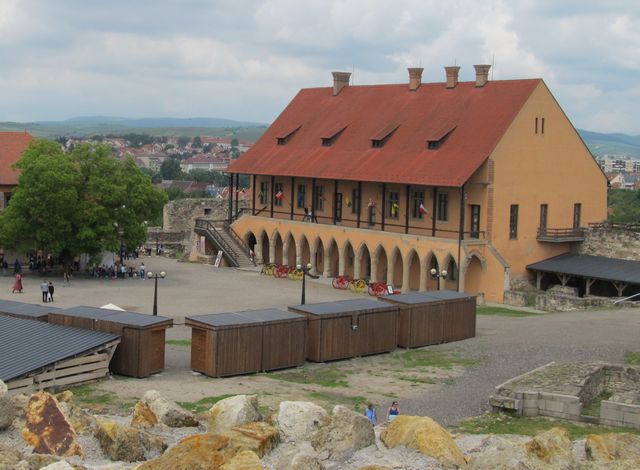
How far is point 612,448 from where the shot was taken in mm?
21234

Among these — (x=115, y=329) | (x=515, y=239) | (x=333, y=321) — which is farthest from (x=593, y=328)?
(x=115, y=329)

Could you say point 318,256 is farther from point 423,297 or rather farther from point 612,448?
point 612,448

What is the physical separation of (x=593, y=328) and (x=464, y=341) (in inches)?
194

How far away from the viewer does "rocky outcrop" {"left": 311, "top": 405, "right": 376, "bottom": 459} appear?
20562 mm

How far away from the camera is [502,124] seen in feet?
174

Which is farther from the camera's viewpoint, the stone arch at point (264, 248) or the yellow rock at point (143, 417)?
the stone arch at point (264, 248)

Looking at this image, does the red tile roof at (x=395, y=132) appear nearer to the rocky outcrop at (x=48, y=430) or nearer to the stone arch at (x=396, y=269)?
the stone arch at (x=396, y=269)

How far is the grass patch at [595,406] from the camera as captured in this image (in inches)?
1088

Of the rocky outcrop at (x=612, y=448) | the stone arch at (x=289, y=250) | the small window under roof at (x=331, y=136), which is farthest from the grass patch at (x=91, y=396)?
the small window under roof at (x=331, y=136)

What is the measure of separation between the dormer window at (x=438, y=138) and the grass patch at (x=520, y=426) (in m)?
29.2

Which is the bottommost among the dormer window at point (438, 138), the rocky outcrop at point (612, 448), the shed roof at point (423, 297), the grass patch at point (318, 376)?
the grass patch at point (318, 376)

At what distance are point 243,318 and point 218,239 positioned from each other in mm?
32028

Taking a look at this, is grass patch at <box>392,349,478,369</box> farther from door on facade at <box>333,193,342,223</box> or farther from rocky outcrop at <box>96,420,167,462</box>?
door on facade at <box>333,193,342,223</box>

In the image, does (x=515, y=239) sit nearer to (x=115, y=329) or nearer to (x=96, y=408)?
(x=115, y=329)
